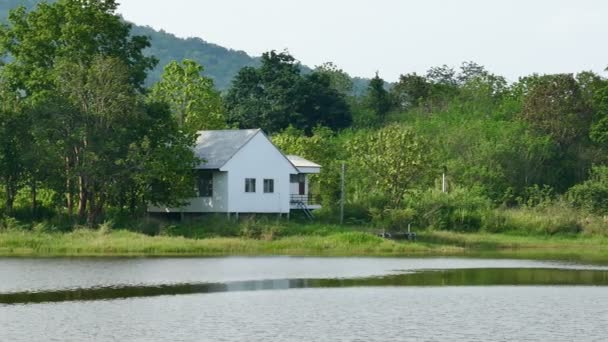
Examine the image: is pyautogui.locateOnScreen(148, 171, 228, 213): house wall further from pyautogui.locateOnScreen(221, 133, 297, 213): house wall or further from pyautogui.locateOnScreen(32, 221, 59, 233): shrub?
pyautogui.locateOnScreen(32, 221, 59, 233): shrub

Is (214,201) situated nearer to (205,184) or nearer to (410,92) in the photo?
(205,184)

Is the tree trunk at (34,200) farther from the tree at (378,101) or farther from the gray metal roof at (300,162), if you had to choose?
the tree at (378,101)

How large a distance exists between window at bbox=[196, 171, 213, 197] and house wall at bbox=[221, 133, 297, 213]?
1.64 metres

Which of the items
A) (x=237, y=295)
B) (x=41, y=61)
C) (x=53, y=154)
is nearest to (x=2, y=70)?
(x=41, y=61)

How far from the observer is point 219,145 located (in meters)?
75.8

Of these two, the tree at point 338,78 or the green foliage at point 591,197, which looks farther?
the tree at point 338,78

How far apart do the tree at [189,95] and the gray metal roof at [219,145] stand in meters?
11.3

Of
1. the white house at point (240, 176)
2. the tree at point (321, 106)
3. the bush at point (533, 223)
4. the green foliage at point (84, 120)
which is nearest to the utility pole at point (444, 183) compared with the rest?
the bush at point (533, 223)

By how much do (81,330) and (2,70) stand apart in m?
40.9

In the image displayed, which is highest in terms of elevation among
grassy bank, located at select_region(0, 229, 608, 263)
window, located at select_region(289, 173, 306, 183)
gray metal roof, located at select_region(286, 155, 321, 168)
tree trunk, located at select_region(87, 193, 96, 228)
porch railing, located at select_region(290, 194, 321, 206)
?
gray metal roof, located at select_region(286, 155, 321, 168)

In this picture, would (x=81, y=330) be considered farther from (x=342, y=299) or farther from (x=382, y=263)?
(x=382, y=263)

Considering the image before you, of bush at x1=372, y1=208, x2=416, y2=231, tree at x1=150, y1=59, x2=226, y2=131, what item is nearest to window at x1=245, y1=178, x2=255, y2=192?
bush at x1=372, y1=208, x2=416, y2=231

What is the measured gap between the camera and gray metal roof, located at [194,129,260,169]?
73750 mm

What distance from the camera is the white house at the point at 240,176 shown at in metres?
73.7
